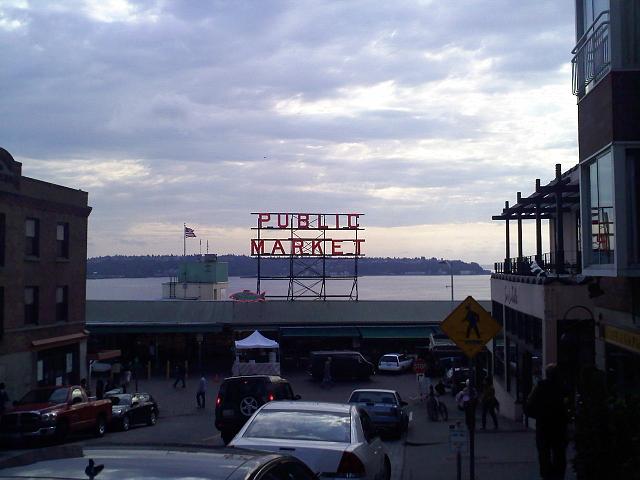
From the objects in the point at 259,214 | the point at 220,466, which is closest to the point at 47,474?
the point at 220,466

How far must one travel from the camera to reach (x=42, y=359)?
3316cm

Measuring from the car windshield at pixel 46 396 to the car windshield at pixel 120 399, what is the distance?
3.18 m

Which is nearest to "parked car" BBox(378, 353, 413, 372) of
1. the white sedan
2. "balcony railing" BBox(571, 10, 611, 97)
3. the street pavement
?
the street pavement

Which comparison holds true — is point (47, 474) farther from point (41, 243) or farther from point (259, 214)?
point (259, 214)

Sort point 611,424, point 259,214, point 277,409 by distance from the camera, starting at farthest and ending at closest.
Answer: point 259,214 → point 277,409 → point 611,424

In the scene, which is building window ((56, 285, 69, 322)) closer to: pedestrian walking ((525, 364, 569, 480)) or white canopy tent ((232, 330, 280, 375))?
white canopy tent ((232, 330, 280, 375))

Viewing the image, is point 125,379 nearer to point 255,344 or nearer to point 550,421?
point 255,344

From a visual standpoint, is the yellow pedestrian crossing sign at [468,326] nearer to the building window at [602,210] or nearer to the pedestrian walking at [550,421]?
the pedestrian walking at [550,421]

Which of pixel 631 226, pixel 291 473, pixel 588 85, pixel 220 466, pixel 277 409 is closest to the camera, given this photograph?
pixel 220 466

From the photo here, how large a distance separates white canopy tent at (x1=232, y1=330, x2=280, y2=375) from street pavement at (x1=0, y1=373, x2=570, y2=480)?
178 cm

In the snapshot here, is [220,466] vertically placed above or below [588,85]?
below

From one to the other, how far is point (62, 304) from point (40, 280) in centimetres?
274

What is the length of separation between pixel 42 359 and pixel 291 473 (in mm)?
30626

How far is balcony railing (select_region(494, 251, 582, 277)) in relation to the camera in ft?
68.8
